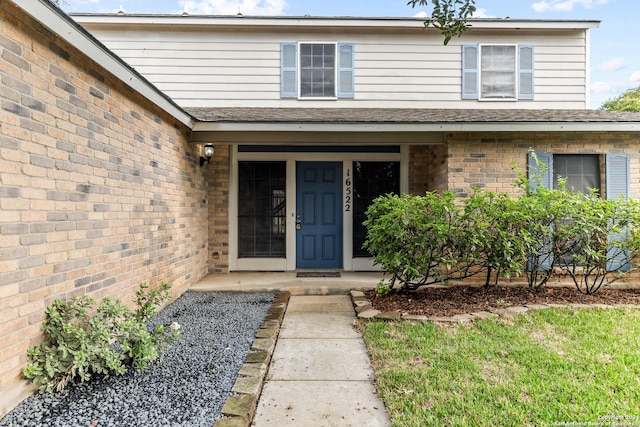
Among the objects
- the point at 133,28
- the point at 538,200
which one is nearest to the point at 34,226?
the point at 538,200

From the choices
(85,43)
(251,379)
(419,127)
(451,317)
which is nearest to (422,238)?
(451,317)

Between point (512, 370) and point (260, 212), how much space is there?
15.3ft

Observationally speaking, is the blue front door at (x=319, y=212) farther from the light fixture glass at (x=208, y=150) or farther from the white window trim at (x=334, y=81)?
the light fixture glass at (x=208, y=150)

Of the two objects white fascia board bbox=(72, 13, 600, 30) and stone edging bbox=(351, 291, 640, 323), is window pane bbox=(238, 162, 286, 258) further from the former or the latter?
white fascia board bbox=(72, 13, 600, 30)

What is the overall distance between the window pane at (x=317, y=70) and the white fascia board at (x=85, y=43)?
3445 mm

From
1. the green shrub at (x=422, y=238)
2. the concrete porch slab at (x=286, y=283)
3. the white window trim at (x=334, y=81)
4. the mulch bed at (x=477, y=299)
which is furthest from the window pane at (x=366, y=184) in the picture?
the green shrub at (x=422, y=238)

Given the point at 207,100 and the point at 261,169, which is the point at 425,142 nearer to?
the point at 261,169

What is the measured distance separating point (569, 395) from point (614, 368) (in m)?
0.71

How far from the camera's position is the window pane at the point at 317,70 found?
673 centimetres

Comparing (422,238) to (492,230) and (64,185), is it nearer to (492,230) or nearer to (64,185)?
(492,230)

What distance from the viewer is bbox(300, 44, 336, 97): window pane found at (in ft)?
22.1

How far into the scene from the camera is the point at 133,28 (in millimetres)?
6652

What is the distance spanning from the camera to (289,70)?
672 centimetres

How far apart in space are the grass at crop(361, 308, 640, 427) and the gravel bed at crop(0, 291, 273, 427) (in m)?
1.15
